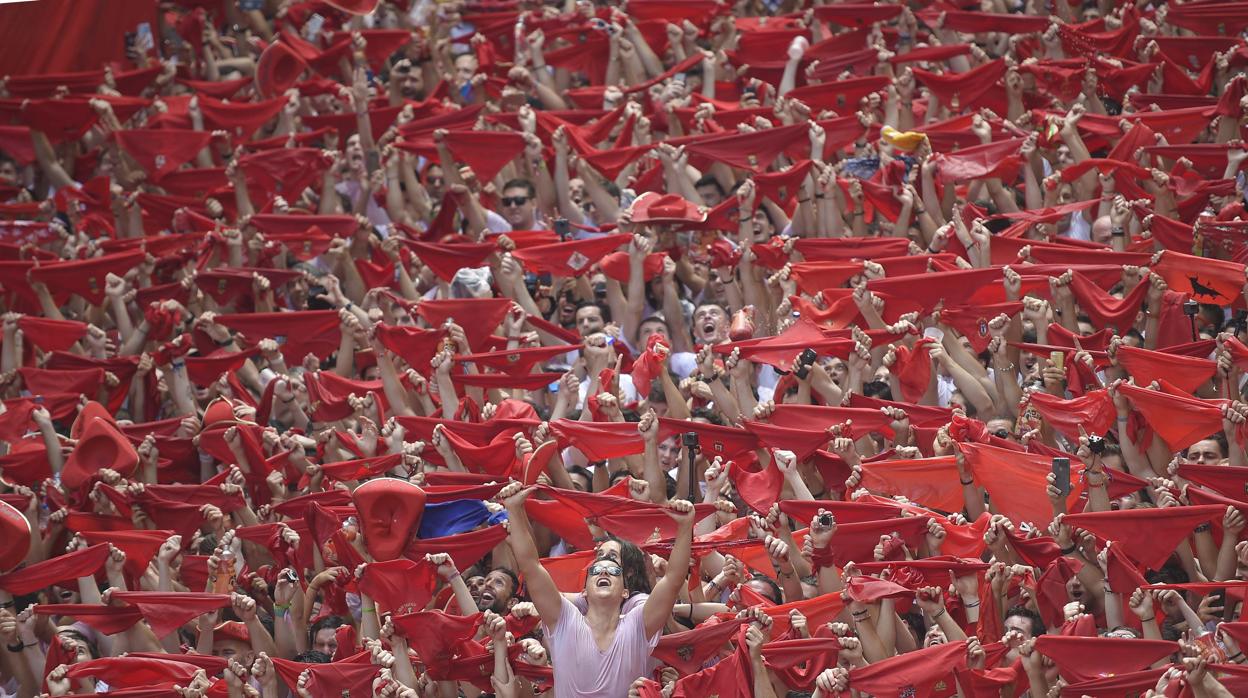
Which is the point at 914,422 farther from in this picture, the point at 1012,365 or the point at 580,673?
the point at 580,673

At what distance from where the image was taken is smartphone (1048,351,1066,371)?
8.04 meters

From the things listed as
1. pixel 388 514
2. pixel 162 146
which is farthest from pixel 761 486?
pixel 162 146

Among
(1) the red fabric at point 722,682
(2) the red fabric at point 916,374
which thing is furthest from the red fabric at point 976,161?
(1) the red fabric at point 722,682

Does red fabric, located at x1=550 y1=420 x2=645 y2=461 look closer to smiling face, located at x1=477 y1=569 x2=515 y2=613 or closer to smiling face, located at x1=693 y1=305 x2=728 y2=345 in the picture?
smiling face, located at x1=477 y1=569 x2=515 y2=613

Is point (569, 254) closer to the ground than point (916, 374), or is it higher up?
higher up

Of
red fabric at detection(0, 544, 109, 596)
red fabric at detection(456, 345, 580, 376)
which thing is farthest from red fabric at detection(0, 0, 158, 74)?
red fabric at detection(0, 544, 109, 596)

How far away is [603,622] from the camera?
6488 mm

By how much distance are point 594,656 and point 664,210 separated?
11.5 feet

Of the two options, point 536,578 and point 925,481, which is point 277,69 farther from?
point 536,578

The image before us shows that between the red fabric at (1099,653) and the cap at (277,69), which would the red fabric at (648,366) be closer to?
the red fabric at (1099,653)

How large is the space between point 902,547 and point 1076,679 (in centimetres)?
96

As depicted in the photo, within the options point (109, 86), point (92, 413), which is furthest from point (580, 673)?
point (109, 86)

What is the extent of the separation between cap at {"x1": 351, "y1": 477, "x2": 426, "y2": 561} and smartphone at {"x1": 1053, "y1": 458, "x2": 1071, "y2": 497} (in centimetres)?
233

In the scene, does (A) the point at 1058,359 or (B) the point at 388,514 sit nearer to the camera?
(B) the point at 388,514
